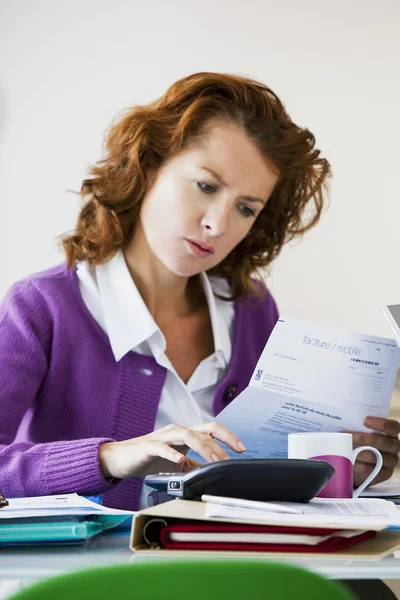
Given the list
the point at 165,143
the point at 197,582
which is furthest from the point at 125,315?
the point at 197,582

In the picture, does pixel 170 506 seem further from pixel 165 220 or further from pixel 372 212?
pixel 372 212

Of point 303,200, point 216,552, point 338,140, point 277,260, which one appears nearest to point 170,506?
point 216,552

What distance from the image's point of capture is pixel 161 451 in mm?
1013

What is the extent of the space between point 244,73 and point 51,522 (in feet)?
5.49

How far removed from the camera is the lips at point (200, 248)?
1638mm

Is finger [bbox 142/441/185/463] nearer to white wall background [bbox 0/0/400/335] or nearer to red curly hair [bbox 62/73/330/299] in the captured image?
red curly hair [bbox 62/73/330/299]

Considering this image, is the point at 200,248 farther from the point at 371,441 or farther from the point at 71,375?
the point at 371,441

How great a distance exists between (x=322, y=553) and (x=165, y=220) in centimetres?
104

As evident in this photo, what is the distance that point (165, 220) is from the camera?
166cm

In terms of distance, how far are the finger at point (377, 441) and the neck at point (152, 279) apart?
664mm

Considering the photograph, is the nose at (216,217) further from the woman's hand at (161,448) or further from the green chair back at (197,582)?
the green chair back at (197,582)

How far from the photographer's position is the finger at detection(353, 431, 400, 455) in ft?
4.23

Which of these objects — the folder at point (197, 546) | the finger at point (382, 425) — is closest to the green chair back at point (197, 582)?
the folder at point (197, 546)

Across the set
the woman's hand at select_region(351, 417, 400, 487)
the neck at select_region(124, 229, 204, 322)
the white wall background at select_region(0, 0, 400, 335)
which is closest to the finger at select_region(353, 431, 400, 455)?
the woman's hand at select_region(351, 417, 400, 487)
